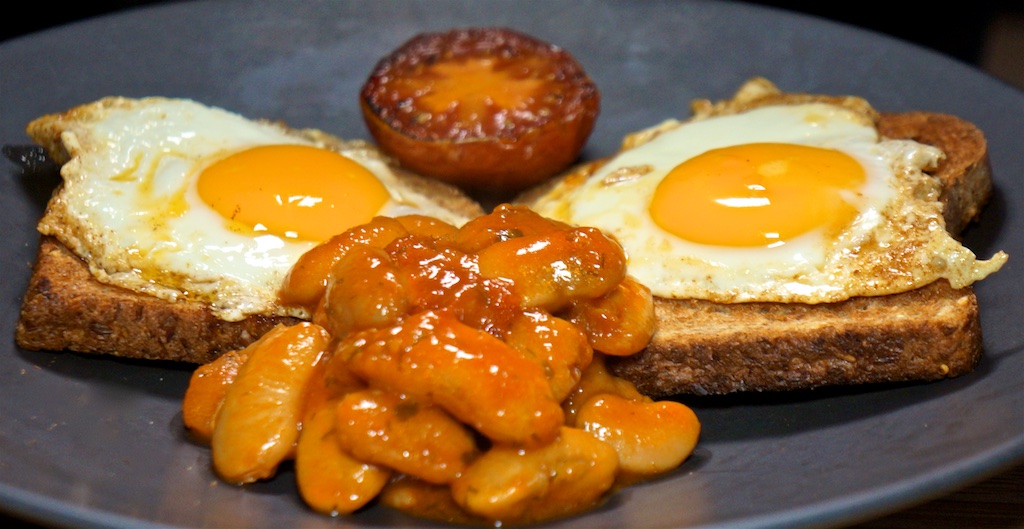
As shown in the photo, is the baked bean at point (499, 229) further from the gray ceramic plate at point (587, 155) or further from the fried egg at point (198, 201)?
the gray ceramic plate at point (587, 155)

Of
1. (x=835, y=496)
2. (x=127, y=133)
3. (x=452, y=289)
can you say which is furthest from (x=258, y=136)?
(x=835, y=496)

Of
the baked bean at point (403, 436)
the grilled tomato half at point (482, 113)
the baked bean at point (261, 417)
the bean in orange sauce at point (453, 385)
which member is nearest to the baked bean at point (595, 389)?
the bean in orange sauce at point (453, 385)

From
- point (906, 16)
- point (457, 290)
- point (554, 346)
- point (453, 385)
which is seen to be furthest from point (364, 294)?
point (906, 16)

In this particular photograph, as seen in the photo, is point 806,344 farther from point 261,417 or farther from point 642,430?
point 261,417

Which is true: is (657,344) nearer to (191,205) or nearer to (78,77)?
(191,205)

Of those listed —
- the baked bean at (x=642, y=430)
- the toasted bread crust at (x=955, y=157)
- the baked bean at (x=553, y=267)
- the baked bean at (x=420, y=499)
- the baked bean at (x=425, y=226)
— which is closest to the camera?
the baked bean at (x=420, y=499)

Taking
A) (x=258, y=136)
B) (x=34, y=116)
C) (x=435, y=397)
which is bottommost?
(x=34, y=116)

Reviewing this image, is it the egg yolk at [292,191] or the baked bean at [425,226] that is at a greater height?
the baked bean at [425,226]
